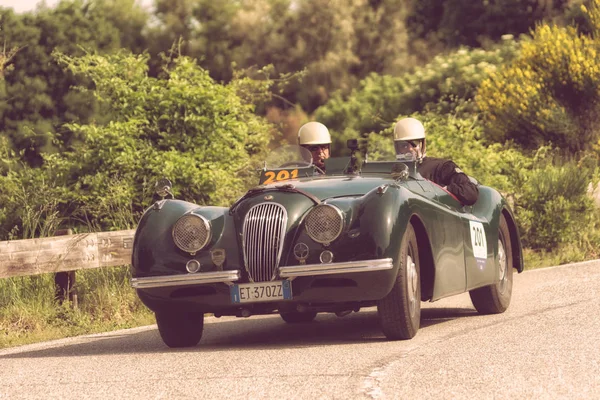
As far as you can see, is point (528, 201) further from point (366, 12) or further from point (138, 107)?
point (366, 12)

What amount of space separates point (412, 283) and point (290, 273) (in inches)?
40.3

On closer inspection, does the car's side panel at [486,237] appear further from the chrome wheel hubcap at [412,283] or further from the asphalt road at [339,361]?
the chrome wheel hubcap at [412,283]

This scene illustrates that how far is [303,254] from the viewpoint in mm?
9203

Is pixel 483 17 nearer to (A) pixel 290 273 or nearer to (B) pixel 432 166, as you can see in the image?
(B) pixel 432 166

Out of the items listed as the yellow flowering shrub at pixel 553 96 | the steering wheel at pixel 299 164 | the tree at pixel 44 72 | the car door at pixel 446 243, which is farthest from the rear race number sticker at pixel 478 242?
the tree at pixel 44 72

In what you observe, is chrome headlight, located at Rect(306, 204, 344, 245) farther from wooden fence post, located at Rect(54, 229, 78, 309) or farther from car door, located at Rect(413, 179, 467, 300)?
wooden fence post, located at Rect(54, 229, 78, 309)

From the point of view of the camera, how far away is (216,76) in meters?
64.8

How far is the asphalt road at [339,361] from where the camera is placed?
7070 mm

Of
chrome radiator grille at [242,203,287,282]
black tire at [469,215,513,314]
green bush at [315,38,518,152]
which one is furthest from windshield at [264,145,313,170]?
green bush at [315,38,518,152]

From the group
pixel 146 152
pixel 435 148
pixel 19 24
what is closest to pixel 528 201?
pixel 435 148

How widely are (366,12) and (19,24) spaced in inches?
1012

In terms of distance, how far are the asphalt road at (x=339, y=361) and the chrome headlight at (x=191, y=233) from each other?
79 centimetres

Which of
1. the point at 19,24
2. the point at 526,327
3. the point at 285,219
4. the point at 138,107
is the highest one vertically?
the point at 19,24

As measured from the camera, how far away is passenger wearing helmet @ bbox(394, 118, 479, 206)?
11344 millimetres
